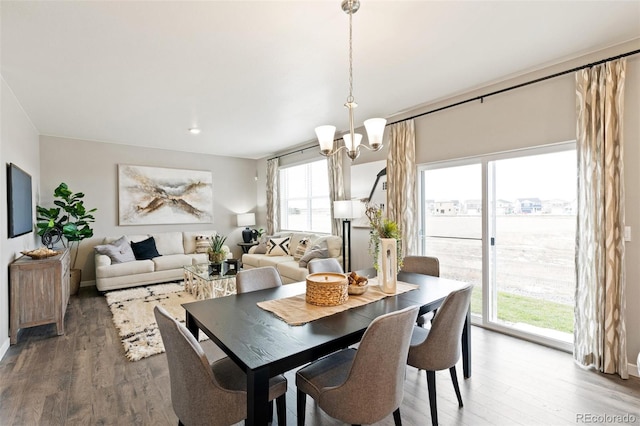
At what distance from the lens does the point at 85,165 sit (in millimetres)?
5453

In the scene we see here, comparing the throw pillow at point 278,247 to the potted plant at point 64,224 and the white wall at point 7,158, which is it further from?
the white wall at point 7,158

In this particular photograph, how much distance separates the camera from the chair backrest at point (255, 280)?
2283 millimetres

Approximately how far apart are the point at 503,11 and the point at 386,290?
1997 millimetres

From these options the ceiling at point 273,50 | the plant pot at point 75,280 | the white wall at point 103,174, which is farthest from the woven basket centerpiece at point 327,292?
the white wall at point 103,174

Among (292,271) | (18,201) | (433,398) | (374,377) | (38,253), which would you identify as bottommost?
(433,398)

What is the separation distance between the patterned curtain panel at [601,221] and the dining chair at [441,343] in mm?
1483

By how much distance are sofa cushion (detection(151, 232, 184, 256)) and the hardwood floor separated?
2946 mm

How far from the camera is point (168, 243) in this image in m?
6.00

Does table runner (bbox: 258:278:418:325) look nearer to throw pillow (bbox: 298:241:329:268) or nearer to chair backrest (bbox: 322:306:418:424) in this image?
chair backrest (bbox: 322:306:418:424)

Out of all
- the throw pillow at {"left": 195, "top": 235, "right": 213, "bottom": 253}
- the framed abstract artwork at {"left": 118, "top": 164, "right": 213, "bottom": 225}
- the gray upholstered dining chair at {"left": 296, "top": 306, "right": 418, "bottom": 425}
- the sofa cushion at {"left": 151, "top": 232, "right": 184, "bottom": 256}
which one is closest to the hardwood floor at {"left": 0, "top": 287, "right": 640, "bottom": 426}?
the gray upholstered dining chair at {"left": 296, "top": 306, "right": 418, "bottom": 425}

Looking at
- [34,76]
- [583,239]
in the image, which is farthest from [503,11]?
[34,76]

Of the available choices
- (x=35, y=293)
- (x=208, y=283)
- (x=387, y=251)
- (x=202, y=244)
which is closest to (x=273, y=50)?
(x=387, y=251)

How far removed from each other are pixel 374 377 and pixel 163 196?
598 centimetres

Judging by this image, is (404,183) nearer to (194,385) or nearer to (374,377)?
(374,377)
